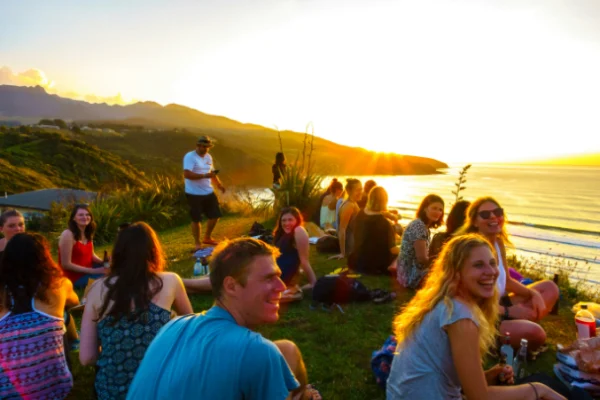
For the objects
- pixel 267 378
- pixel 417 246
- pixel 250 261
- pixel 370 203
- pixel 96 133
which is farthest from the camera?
pixel 96 133

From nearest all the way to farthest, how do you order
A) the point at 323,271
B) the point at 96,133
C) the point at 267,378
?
the point at 267,378 → the point at 323,271 → the point at 96,133

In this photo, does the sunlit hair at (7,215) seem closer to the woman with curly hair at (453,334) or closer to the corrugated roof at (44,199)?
the woman with curly hair at (453,334)

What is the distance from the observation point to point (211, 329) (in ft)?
4.30

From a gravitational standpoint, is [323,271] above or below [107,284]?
below

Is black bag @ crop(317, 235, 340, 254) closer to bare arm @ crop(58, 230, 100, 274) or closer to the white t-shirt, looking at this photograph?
the white t-shirt

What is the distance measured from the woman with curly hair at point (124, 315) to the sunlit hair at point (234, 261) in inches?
40.2

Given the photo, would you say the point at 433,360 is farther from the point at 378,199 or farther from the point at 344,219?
the point at 344,219

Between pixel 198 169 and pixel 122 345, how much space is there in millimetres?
5306

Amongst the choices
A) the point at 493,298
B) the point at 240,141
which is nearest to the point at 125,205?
the point at 493,298

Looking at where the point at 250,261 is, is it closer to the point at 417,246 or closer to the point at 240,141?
the point at 417,246

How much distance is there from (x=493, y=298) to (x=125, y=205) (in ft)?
33.1

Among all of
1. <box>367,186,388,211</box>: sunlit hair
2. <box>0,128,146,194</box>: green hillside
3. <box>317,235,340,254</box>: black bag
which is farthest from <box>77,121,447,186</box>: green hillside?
<box>367,186,388,211</box>: sunlit hair

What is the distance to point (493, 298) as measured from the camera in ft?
7.82

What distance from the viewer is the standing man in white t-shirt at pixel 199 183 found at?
7.28m
